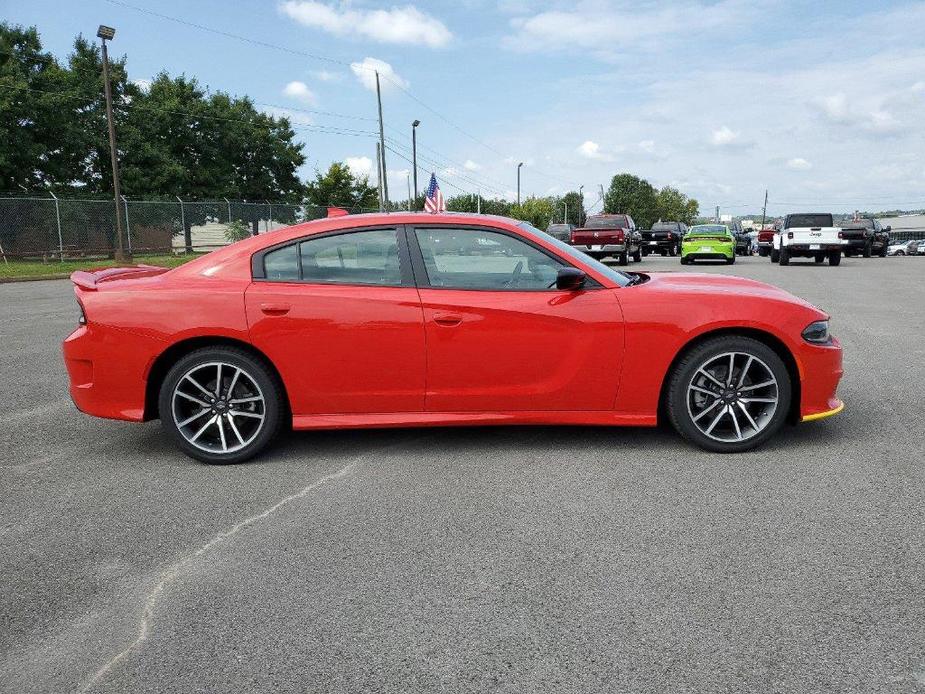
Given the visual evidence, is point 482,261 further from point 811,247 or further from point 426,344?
point 811,247

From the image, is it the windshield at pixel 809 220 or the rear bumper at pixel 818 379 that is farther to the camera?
the windshield at pixel 809 220

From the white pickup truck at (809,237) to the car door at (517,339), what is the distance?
2428cm

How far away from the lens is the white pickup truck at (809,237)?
26031 millimetres

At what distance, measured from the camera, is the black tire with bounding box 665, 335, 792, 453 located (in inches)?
A: 182

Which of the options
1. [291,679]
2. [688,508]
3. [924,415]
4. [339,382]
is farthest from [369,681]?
[924,415]

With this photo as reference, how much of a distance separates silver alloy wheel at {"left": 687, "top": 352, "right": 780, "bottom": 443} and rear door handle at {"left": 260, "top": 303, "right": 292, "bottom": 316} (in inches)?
96.0

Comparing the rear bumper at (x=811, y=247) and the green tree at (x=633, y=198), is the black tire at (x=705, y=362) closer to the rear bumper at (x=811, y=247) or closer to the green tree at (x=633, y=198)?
the rear bumper at (x=811, y=247)

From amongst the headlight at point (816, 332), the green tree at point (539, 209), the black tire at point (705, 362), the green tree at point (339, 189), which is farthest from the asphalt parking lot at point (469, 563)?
the green tree at point (539, 209)

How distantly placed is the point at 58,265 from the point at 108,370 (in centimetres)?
2372

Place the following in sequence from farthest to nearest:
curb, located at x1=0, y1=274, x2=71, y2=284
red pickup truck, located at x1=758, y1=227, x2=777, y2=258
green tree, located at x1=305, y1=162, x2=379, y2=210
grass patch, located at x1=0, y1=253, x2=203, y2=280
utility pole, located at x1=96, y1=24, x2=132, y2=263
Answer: green tree, located at x1=305, y1=162, x2=379, y2=210, red pickup truck, located at x1=758, y1=227, x2=777, y2=258, utility pole, located at x1=96, y1=24, x2=132, y2=263, grass patch, located at x1=0, y1=253, x2=203, y2=280, curb, located at x1=0, y1=274, x2=71, y2=284

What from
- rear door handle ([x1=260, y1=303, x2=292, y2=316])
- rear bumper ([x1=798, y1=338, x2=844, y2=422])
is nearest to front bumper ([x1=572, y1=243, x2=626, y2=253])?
rear bumper ([x1=798, y1=338, x2=844, y2=422])

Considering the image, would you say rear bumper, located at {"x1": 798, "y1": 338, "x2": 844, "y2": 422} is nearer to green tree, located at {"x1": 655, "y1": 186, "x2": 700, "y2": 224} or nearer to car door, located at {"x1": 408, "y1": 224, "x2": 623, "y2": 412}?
car door, located at {"x1": 408, "y1": 224, "x2": 623, "y2": 412}

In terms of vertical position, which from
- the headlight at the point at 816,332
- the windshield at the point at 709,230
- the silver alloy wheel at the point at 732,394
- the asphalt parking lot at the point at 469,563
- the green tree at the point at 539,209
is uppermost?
the green tree at the point at 539,209

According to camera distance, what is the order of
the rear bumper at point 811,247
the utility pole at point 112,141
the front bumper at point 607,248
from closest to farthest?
the utility pole at point 112,141, the front bumper at point 607,248, the rear bumper at point 811,247
